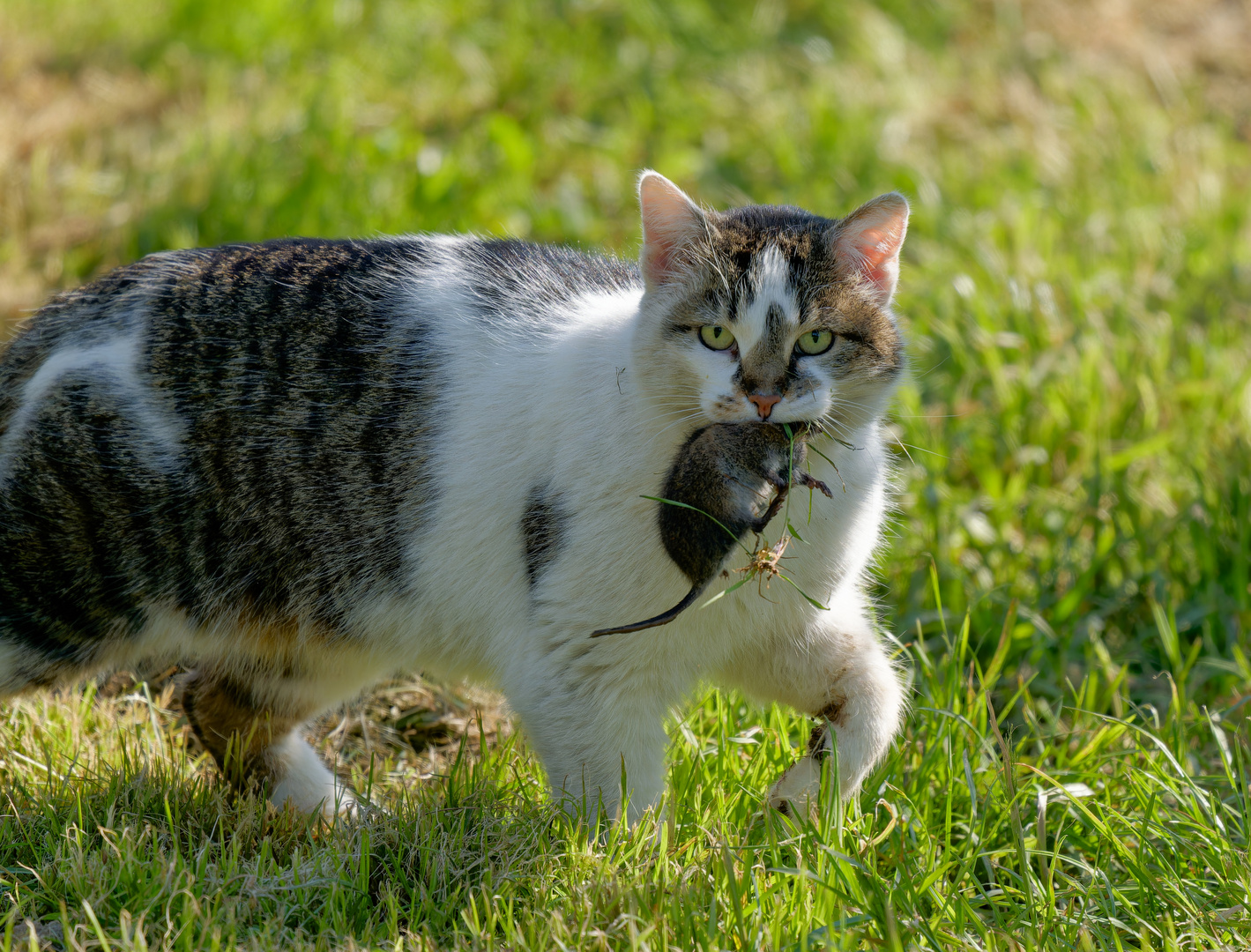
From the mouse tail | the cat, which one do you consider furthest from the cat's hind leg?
the mouse tail

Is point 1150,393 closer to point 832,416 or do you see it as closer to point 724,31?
point 832,416

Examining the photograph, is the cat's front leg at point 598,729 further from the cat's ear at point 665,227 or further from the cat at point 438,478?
the cat's ear at point 665,227

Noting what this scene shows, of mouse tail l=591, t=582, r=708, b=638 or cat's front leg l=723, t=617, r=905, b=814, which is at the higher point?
mouse tail l=591, t=582, r=708, b=638

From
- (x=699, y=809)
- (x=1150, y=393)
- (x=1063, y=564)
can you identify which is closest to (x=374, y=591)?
(x=699, y=809)

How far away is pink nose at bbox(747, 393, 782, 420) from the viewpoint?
2275 millimetres

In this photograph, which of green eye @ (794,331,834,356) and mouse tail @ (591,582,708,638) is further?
green eye @ (794,331,834,356)

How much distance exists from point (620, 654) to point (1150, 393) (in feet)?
8.79

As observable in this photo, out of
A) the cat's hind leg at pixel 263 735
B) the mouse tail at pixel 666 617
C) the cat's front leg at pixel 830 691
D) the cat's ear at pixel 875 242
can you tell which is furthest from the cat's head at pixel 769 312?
the cat's hind leg at pixel 263 735

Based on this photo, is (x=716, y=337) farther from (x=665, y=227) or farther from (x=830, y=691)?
(x=830, y=691)

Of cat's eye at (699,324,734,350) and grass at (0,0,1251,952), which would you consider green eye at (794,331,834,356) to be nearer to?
cat's eye at (699,324,734,350)

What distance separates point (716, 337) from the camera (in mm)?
2447

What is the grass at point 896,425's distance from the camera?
2.31 metres

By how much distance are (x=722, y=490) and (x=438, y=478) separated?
2.60ft

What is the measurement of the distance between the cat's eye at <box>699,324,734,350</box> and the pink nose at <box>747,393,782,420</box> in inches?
7.8
